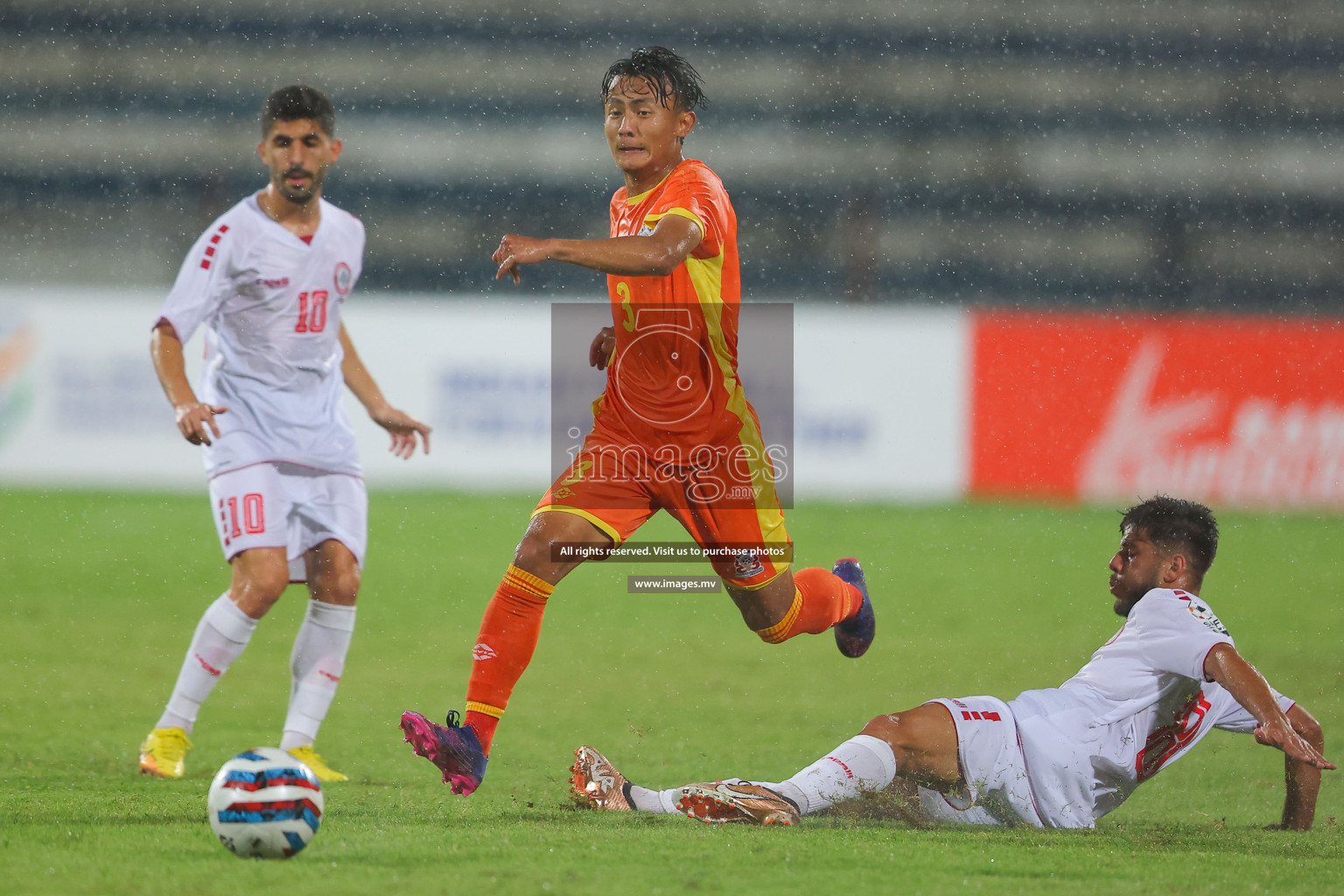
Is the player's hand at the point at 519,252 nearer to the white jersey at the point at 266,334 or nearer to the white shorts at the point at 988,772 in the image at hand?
the white jersey at the point at 266,334

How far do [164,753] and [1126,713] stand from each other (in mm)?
2824

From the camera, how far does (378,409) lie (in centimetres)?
468

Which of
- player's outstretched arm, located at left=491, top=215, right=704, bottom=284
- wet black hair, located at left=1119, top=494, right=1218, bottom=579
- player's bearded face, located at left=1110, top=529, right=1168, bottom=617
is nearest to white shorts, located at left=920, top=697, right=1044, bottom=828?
player's bearded face, located at left=1110, top=529, right=1168, bottom=617

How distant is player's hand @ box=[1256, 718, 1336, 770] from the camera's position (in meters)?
3.44

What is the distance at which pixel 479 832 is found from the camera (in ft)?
11.6

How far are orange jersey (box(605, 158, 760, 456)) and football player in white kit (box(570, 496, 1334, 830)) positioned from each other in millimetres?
956

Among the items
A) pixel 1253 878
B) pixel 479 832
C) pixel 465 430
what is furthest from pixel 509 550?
pixel 1253 878

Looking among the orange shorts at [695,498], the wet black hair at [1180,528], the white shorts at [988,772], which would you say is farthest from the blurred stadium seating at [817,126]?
the white shorts at [988,772]

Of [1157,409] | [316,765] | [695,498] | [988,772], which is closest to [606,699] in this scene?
[316,765]

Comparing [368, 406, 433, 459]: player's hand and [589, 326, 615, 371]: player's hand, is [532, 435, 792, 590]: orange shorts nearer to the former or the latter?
[589, 326, 615, 371]: player's hand

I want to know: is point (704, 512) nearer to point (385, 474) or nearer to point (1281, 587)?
point (1281, 587)

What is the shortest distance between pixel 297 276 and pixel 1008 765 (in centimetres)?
265

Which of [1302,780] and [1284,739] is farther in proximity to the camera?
[1302,780]

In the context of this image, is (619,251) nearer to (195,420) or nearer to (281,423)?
(195,420)
